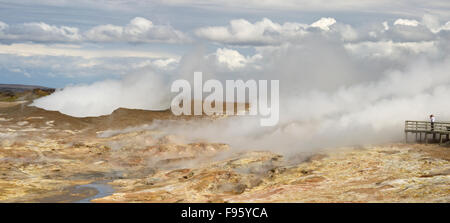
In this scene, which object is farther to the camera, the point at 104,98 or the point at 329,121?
the point at 104,98

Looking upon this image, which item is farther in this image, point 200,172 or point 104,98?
point 104,98

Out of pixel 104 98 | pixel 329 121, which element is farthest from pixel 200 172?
pixel 104 98

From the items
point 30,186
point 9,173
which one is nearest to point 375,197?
point 30,186

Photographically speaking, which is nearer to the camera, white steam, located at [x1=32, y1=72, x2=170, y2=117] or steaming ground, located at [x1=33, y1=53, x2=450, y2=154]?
steaming ground, located at [x1=33, y1=53, x2=450, y2=154]

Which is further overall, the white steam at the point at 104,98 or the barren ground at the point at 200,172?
the white steam at the point at 104,98

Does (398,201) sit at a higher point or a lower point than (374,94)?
lower

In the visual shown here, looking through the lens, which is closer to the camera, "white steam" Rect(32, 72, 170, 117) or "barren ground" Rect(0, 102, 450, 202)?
"barren ground" Rect(0, 102, 450, 202)

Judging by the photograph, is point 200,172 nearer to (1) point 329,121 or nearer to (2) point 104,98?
(1) point 329,121

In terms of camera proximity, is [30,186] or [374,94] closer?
[30,186]

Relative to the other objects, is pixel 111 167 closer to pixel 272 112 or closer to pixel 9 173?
pixel 9 173

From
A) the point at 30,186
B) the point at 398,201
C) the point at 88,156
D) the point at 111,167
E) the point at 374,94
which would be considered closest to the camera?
the point at 398,201

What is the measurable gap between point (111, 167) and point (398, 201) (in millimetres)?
31333

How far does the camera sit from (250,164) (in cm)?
4588

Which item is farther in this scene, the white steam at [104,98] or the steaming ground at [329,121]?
the white steam at [104,98]
